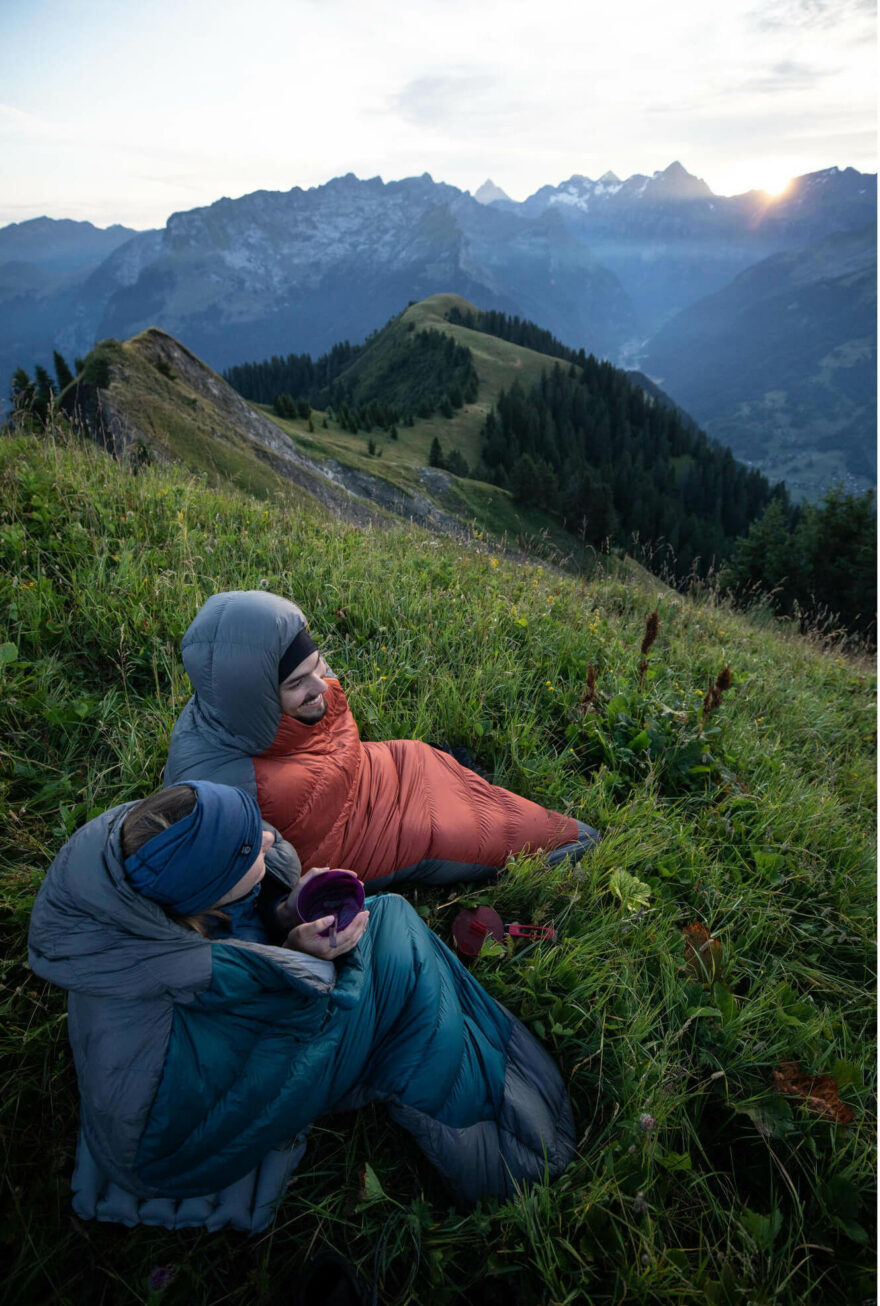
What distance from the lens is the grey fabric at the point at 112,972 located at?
1.51 meters

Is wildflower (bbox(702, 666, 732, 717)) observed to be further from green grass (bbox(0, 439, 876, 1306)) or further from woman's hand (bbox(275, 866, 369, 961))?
woman's hand (bbox(275, 866, 369, 961))

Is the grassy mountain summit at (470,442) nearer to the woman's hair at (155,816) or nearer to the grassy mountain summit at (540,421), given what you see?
the grassy mountain summit at (540,421)

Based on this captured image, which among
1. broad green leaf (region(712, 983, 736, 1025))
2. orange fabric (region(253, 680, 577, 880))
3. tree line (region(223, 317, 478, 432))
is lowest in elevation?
broad green leaf (region(712, 983, 736, 1025))

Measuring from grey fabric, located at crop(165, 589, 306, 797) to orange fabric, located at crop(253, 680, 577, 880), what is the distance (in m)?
0.11

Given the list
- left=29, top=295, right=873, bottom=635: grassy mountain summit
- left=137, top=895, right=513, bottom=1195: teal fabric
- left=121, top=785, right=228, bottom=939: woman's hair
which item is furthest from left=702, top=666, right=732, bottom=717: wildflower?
left=29, top=295, right=873, bottom=635: grassy mountain summit

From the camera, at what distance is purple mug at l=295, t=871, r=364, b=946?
1.96m

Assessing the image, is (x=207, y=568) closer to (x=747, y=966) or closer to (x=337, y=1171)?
(x=337, y=1171)

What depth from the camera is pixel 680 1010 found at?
232 centimetres

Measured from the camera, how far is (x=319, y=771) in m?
2.49

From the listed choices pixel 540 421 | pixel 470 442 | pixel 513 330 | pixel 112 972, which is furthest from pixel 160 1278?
pixel 513 330

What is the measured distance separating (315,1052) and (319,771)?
1.02 m

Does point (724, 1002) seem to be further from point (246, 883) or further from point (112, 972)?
point (112, 972)

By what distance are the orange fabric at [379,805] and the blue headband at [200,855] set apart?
70 centimetres

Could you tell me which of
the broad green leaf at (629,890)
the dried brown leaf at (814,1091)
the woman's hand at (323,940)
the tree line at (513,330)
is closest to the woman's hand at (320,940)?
the woman's hand at (323,940)
